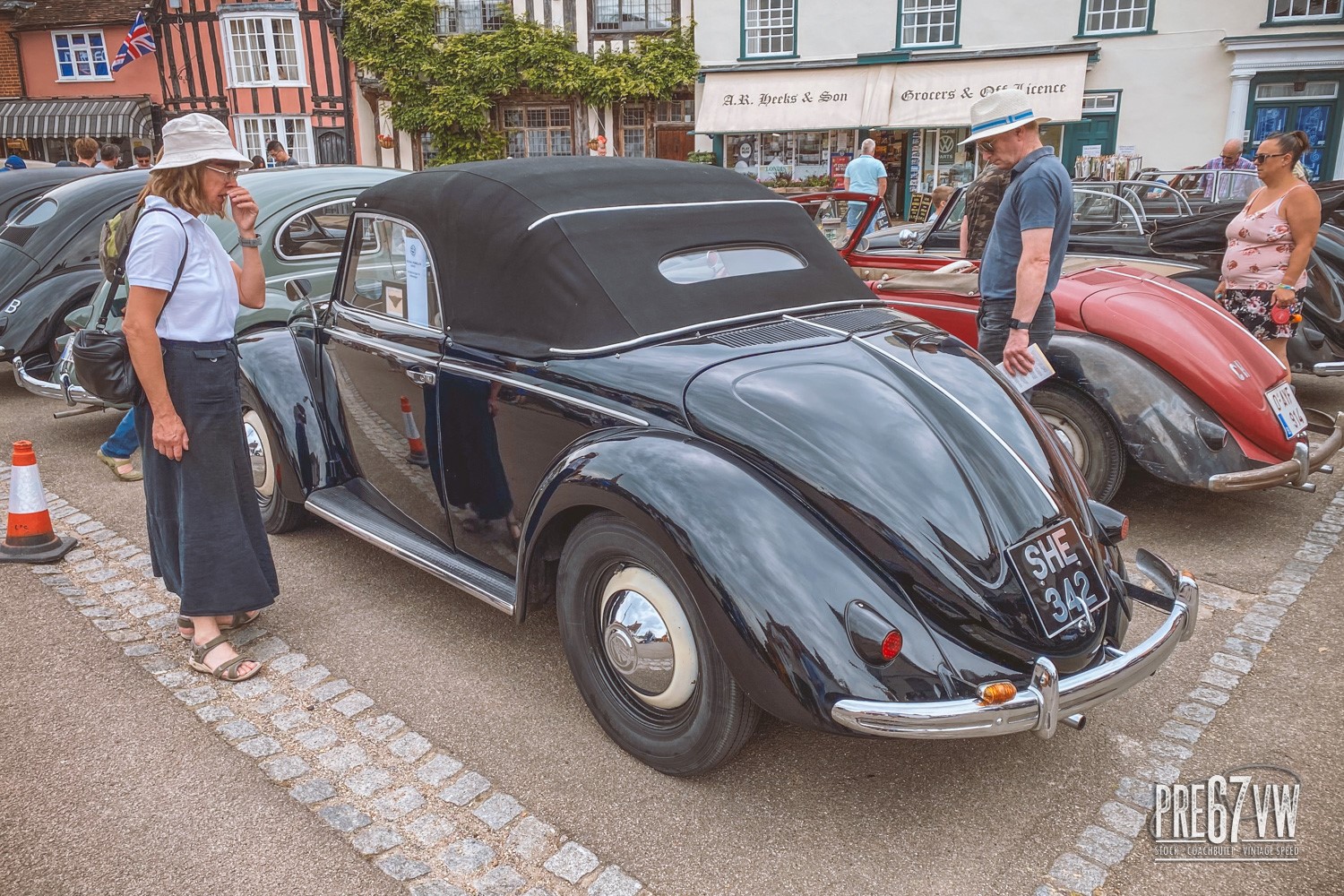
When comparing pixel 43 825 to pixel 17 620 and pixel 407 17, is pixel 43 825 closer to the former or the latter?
pixel 17 620

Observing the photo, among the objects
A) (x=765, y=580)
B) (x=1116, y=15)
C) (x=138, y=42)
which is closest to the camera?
(x=765, y=580)

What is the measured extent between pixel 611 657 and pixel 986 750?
1.24 m

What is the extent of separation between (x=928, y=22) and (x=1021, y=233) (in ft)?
60.6

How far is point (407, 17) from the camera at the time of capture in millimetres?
23547

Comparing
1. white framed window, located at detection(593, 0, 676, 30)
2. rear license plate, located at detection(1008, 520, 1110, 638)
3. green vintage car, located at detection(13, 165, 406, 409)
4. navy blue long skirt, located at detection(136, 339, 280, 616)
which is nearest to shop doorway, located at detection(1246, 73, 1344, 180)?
white framed window, located at detection(593, 0, 676, 30)

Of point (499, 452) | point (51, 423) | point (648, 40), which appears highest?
point (648, 40)

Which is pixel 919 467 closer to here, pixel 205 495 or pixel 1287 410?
pixel 205 495

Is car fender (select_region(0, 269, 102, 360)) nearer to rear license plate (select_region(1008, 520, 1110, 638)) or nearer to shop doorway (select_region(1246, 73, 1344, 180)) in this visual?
rear license plate (select_region(1008, 520, 1110, 638))

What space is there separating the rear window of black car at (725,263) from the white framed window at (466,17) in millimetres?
22939

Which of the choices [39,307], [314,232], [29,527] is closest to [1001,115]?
[314,232]

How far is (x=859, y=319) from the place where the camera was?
11.5 ft

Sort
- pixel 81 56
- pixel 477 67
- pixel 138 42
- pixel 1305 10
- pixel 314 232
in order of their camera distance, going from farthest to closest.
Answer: pixel 81 56
pixel 138 42
pixel 477 67
pixel 1305 10
pixel 314 232

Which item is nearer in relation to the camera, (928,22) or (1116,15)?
(1116,15)

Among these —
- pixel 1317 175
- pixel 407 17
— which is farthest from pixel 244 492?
pixel 407 17
